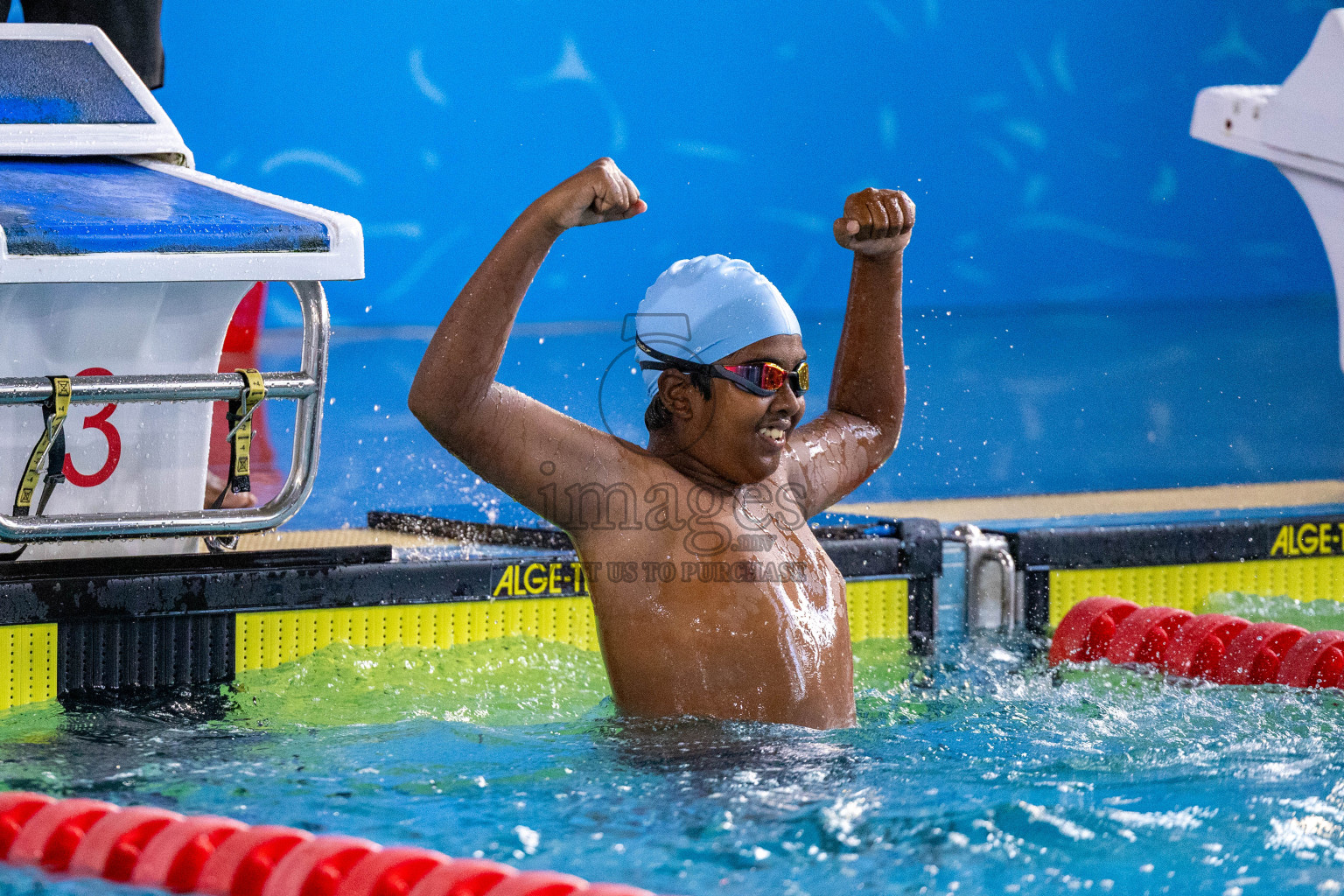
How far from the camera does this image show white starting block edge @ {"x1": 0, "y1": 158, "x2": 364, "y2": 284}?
2383 mm

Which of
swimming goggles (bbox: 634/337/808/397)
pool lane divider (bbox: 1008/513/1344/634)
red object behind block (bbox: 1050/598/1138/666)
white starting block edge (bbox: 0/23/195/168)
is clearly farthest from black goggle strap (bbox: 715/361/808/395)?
pool lane divider (bbox: 1008/513/1344/634)

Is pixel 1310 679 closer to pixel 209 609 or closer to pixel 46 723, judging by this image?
pixel 209 609

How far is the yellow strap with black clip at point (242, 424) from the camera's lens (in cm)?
262

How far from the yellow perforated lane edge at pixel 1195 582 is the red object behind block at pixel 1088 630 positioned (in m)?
0.25

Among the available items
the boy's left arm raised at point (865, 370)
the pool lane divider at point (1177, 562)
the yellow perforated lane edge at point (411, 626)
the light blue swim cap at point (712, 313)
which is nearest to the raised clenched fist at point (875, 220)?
the boy's left arm raised at point (865, 370)

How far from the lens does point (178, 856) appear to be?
2057 millimetres

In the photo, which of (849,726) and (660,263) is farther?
(660,263)

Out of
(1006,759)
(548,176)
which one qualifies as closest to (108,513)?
(1006,759)

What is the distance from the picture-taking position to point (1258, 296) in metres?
13.8

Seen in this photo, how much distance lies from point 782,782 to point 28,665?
1.64 meters

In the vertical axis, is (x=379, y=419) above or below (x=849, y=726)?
above

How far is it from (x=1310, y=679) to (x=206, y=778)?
2200 mm

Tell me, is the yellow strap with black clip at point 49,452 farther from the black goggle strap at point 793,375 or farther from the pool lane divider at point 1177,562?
the pool lane divider at point 1177,562

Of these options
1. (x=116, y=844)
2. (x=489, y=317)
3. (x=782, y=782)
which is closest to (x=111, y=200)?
(x=489, y=317)
